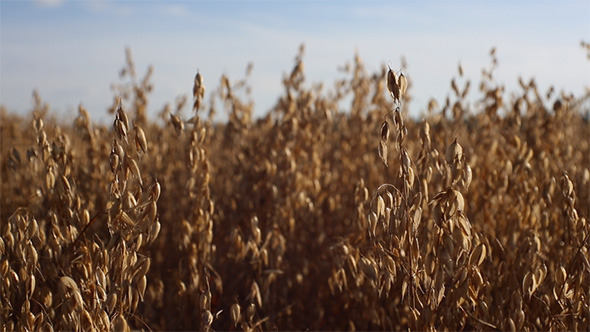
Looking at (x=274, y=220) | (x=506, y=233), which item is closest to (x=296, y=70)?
(x=274, y=220)

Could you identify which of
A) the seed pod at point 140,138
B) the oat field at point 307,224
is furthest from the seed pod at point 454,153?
the seed pod at point 140,138

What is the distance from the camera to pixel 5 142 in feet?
14.8

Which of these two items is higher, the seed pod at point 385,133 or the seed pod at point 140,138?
the seed pod at point 385,133

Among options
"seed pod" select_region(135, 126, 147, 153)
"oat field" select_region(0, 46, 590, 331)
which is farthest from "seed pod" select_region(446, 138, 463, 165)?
"seed pod" select_region(135, 126, 147, 153)

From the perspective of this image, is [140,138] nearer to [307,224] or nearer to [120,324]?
[120,324]

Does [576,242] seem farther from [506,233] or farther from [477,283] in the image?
[506,233]

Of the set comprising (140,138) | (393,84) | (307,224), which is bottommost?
(307,224)

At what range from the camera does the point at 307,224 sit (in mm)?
2539

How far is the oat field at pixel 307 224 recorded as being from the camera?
4.21ft

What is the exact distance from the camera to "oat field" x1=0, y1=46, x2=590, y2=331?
1.28m

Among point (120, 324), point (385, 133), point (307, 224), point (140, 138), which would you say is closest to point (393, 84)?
point (385, 133)

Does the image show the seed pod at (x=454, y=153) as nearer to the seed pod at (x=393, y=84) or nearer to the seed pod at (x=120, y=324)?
the seed pod at (x=393, y=84)

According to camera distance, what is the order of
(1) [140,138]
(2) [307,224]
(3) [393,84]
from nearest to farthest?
(3) [393,84] < (1) [140,138] < (2) [307,224]

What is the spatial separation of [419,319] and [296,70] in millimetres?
1507
